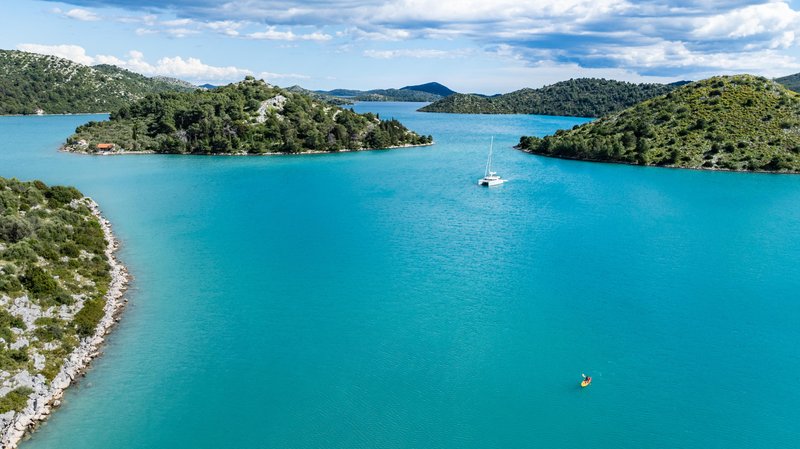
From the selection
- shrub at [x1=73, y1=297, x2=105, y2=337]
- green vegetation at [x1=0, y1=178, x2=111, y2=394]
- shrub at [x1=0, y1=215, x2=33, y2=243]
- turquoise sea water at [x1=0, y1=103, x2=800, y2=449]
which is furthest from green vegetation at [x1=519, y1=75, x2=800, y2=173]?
shrub at [x1=0, y1=215, x2=33, y2=243]

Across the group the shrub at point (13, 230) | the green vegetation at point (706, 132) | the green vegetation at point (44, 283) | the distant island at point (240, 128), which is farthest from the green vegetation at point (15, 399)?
the green vegetation at point (706, 132)

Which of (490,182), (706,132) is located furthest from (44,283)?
(706,132)

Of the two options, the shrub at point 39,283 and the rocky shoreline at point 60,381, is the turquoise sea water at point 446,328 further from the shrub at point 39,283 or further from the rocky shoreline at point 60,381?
the shrub at point 39,283

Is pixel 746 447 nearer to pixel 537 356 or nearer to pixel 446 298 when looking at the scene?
pixel 537 356

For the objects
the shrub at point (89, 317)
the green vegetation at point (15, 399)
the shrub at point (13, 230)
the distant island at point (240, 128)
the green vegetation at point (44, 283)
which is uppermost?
the distant island at point (240, 128)

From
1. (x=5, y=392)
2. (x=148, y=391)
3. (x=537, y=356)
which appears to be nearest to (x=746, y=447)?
(x=537, y=356)
